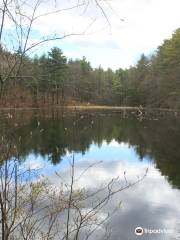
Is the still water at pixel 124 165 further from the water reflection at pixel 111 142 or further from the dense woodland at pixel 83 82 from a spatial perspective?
the dense woodland at pixel 83 82

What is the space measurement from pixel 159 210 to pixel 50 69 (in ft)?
28.0

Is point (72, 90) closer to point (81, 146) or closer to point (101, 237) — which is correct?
point (101, 237)

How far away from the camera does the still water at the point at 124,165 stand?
29.0 feet

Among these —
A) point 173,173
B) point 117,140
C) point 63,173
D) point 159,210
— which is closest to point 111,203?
point 159,210

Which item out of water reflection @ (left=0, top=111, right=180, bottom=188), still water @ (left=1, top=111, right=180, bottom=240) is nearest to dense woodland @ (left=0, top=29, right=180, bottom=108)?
still water @ (left=1, top=111, right=180, bottom=240)

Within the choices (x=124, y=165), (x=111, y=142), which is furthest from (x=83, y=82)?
(x=111, y=142)

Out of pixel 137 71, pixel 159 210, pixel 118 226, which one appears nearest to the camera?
pixel 118 226

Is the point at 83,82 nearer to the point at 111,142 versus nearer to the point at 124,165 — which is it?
the point at 124,165

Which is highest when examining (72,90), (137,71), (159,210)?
(137,71)

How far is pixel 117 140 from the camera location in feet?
87.1

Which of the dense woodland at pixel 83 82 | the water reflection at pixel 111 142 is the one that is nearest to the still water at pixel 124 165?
the water reflection at pixel 111 142

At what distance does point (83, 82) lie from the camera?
3.06 meters

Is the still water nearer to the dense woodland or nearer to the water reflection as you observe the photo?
the water reflection

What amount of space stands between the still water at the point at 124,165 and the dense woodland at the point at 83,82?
1.55 feet
